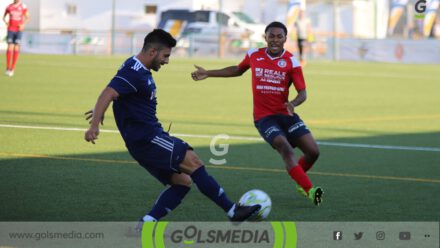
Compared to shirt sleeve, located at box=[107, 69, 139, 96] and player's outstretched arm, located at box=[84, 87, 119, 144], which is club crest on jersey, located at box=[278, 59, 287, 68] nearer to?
shirt sleeve, located at box=[107, 69, 139, 96]

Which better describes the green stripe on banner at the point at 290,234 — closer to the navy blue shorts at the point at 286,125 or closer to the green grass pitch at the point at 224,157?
the green grass pitch at the point at 224,157

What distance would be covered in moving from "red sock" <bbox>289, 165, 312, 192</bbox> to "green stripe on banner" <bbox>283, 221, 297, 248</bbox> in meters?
1.10

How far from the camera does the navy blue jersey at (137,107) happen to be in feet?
25.9

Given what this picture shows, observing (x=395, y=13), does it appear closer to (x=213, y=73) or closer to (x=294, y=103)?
(x=213, y=73)

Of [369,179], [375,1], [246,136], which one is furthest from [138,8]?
[369,179]

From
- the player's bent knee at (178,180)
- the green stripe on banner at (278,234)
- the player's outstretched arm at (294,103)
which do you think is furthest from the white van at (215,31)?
the player's bent knee at (178,180)

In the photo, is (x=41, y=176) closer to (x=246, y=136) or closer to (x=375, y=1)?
(x=246, y=136)

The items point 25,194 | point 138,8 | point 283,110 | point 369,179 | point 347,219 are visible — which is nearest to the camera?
point 347,219

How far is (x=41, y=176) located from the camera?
36.3ft

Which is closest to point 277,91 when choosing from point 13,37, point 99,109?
point 99,109

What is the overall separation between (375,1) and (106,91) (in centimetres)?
4848

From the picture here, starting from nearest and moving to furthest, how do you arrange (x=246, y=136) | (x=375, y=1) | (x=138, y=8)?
(x=246, y=136), (x=375, y=1), (x=138, y=8)

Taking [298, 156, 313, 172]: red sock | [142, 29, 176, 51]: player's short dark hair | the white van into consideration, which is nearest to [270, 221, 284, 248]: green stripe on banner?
Answer: [142, 29, 176, 51]: player's short dark hair

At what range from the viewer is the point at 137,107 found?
800cm
